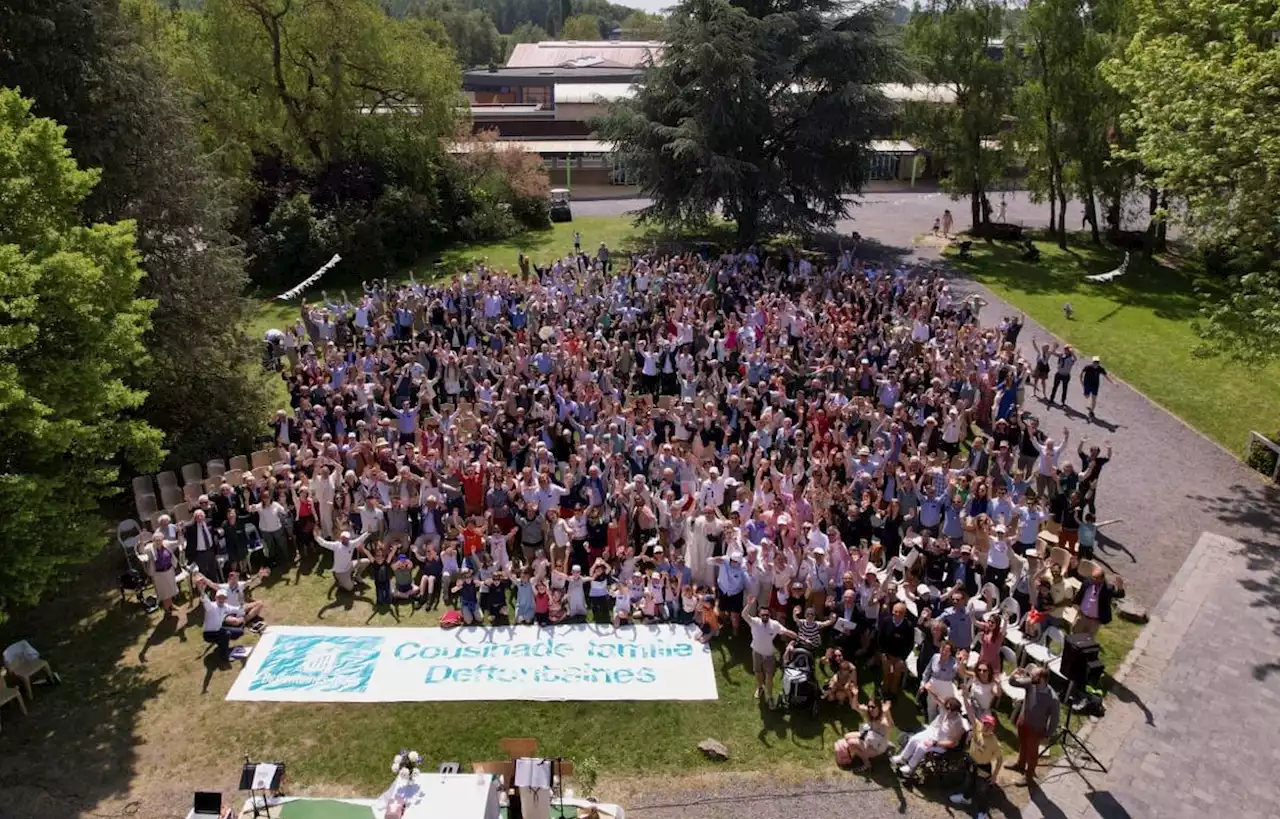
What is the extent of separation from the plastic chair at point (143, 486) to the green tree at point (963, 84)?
30413 mm

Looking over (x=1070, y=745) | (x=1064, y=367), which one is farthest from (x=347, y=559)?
(x=1064, y=367)

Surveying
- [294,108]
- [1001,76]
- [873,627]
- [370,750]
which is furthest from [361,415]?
[1001,76]

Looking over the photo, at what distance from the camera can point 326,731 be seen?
11.2m

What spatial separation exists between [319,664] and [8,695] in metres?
3.72

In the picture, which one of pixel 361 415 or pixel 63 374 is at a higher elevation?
pixel 63 374

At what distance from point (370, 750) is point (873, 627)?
6.76 metres

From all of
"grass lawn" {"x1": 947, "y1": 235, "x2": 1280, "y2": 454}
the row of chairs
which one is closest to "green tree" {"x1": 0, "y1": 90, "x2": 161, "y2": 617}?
the row of chairs

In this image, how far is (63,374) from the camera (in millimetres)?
11188

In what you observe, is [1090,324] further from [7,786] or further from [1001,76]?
[7,786]

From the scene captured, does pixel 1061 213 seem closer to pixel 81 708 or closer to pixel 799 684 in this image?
pixel 799 684

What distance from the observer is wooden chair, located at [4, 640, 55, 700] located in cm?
1152

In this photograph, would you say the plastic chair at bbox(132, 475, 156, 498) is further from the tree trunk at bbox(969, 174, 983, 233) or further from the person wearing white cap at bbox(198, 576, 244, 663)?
the tree trunk at bbox(969, 174, 983, 233)

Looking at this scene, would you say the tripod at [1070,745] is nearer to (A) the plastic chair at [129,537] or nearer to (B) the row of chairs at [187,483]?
(B) the row of chairs at [187,483]

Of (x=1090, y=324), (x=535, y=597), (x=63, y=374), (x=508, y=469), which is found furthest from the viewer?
(x=1090, y=324)
